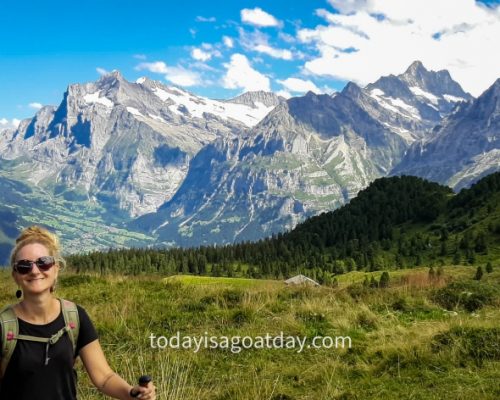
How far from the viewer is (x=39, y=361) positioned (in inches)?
215

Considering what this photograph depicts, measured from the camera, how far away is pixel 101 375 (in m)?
6.11

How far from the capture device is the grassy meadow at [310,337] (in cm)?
870

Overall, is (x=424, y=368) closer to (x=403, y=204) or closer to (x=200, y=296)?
(x=200, y=296)

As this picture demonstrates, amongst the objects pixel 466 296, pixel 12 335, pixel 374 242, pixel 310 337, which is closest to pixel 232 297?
pixel 310 337

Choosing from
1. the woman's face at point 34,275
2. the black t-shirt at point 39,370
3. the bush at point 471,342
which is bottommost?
the bush at point 471,342

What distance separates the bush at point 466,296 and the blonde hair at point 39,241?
13.1 metres

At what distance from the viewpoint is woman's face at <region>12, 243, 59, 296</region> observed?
18.7ft

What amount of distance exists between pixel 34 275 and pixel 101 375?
61.1 inches

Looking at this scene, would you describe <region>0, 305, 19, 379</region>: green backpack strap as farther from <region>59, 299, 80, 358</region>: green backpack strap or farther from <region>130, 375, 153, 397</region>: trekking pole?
<region>130, 375, 153, 397</region>: trekking pole

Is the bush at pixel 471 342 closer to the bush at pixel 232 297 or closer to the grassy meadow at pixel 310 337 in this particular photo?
the grassy meadow at pixel 310 337

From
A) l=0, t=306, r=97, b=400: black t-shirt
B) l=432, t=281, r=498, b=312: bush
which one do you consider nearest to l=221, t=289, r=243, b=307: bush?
l=432, t=281, r=498, b=312: bush

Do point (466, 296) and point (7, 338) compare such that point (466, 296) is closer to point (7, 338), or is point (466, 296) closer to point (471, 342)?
point (471, 342)

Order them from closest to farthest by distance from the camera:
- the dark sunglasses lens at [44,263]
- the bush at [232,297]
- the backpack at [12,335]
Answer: the backpack at [12,335]
the dark sunglasses lens at [44,263]
the bush at [232,297]

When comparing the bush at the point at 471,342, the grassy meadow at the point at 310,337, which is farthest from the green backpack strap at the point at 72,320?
the bush at the point at 471,342
